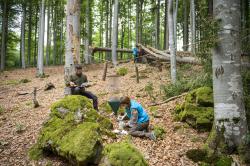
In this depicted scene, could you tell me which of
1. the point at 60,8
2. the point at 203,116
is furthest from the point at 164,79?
the point at 60,8

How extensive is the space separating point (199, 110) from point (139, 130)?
183 centimetres

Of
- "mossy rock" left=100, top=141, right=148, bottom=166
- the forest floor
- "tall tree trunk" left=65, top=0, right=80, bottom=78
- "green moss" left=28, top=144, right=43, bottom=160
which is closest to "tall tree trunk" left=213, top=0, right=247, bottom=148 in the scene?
the forest floor

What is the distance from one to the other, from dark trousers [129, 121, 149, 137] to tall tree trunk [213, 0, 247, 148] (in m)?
1.90

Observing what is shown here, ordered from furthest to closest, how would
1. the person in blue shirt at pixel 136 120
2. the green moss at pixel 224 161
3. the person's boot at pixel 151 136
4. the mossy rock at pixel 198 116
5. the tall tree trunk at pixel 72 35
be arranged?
the tall tree trunk at pixel 72 35 → the mossy rock at pixel 198 116 → the person in blue shirt at pixel 136 120 → the person's boot at pixel 151 136 → the green moss at pixel 224 161

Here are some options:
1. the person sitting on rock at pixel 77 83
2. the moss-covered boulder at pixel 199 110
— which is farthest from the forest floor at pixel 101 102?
the person sitting on rock at pixel 77 83

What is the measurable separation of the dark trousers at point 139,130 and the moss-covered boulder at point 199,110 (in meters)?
1.24

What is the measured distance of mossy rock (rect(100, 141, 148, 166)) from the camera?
4.28 meters

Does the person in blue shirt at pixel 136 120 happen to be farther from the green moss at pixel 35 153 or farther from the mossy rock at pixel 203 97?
the green moss at pixel 35 153

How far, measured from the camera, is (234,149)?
5.33m

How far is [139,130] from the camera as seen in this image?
6426 millimetres

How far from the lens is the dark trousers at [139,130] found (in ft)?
20.6

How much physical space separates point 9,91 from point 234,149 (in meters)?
12.2

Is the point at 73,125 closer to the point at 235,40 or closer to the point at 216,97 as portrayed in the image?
the point at 216,97

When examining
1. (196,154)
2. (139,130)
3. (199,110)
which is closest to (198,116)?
(199,110)
